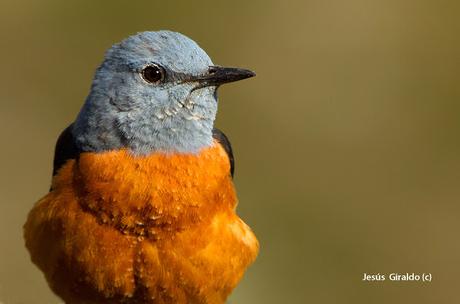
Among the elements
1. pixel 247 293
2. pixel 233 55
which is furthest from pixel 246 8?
pixel 247 293

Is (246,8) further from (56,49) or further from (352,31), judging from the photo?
(56,49)

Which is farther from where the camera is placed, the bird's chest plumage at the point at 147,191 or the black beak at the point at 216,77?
the black beak at the point at 216,77

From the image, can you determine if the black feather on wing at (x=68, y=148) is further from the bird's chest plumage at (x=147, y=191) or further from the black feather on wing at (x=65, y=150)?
the bird's chest plumage at (x=147, y=191)

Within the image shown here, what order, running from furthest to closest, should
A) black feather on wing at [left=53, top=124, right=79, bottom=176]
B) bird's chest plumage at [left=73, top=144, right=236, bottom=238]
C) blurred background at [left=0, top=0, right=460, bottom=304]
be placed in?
blurred background at [left=0, top=0, right=460, bottom=304] < black feather on wing at [left=53, top=124, right=79, bottom=176] < bird's chest plumage at [left=73, top=144, right=236, bottom=238]

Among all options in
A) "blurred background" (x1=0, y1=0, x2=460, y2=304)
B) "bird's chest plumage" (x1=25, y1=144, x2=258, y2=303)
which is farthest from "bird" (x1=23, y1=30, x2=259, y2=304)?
"blurred background" (x1=0, y1=0, x2=460, y2=304)

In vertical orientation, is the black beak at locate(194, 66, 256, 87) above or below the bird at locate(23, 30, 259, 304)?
above

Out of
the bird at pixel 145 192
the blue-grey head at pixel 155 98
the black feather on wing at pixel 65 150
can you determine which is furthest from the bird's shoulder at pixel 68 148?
the blue-grey head at pixel 155 98

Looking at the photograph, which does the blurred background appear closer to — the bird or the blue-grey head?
the bird
